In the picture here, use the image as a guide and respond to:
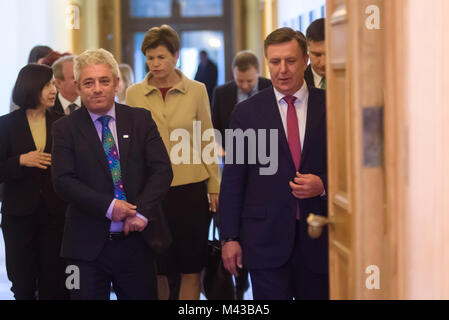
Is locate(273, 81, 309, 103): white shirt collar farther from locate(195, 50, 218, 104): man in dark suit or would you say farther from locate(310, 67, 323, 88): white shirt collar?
locate(195, 50, 218, 104): man in dark suit

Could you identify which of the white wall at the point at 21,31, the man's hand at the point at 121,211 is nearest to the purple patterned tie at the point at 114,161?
the man's hand at the point at 121,211

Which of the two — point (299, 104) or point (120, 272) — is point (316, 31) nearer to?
point (299, 104)

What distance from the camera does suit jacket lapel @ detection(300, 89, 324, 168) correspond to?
10.0 feet

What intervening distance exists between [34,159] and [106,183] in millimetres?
1011

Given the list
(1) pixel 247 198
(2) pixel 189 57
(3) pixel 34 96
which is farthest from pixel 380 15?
(2) pixel 189 57

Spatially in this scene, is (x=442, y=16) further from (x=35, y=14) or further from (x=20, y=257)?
(x=35, y=14)

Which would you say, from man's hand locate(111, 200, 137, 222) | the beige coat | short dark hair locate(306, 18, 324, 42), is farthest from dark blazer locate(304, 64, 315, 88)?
man's hand locate(111, 200, 137, 222)

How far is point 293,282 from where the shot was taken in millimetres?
3111

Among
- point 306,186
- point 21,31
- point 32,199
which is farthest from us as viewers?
point 21,31

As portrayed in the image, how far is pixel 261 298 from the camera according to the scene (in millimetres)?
3066

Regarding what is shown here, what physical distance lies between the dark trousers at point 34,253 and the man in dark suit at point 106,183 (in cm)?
100

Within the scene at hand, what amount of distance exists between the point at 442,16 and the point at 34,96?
8.68 ft

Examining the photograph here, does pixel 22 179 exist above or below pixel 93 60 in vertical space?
below

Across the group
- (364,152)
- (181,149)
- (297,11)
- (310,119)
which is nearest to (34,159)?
(181,149)
